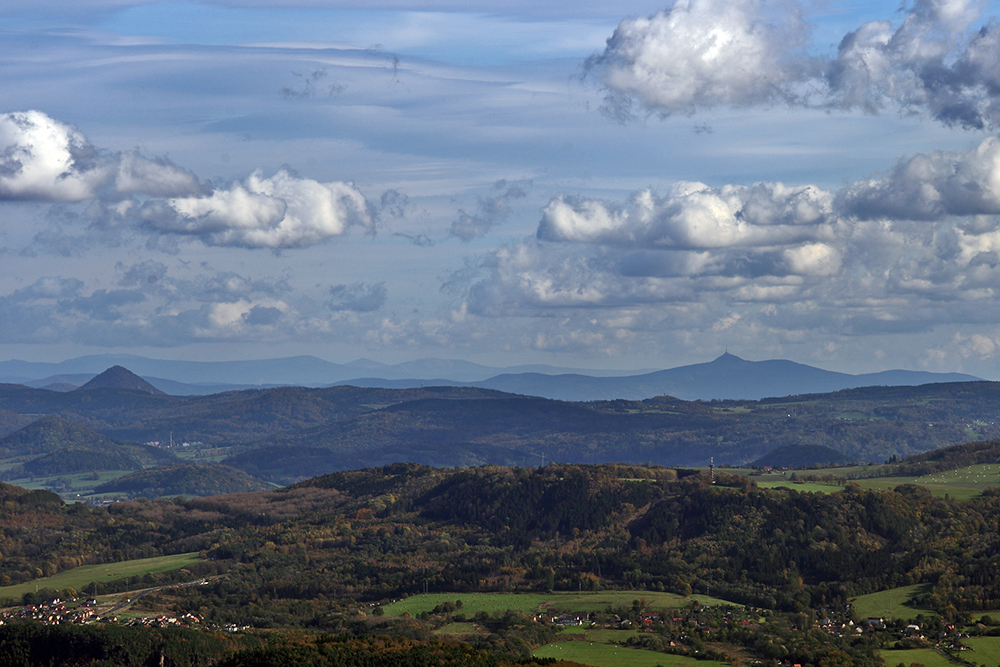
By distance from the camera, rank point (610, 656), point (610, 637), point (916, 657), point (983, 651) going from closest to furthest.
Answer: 1. point (916, 657)
2. point (983, 651)
3. point (610, 656)
4. point (610, 637)

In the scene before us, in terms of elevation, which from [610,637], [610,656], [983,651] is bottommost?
[610,637]

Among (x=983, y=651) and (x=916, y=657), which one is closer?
(x=916, y=657)

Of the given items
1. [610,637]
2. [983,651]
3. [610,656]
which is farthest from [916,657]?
[610,637]

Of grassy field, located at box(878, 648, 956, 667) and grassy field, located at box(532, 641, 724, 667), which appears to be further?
grassy field, located at box(532, 641, 724, 667)

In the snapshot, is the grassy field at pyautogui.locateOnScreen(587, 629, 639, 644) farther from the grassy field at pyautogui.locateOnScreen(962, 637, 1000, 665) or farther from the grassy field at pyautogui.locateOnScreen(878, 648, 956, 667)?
the grassy field at pyautogui.locateOnScreen(962, 637, 1000, 665)

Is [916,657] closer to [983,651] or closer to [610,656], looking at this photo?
[983,651]

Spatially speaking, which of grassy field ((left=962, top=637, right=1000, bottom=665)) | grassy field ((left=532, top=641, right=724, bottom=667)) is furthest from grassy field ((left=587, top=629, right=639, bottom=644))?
grassy field ((left=962, top=637, right=1000, bottom=665))

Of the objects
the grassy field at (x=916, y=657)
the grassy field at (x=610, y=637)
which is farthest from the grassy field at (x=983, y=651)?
the grassy field at (x=610, y=637)
